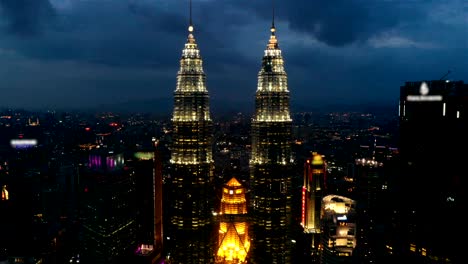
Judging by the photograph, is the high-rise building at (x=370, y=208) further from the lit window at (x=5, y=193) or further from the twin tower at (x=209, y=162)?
the lit window at (x=5, y=193)

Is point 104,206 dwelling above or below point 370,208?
above

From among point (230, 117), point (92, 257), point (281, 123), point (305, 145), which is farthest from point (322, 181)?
point (92, 257)

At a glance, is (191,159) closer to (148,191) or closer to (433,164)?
(148,191)

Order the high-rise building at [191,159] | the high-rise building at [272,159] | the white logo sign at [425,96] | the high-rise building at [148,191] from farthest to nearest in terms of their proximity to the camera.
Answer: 1. the high-rise building at [148,191]
2. the high-rise building at [272,159]
3. the high-rise building at [191,159]
4. the white logo sign at [425,96]

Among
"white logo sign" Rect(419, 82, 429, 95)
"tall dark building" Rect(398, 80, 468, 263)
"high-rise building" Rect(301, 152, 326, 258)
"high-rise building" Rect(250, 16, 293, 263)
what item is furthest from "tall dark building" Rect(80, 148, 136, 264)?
"white logo sign" Rect(419, 82, 429, 95)

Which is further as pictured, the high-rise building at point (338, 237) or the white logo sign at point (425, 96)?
the high-rise building at point (338, 237)

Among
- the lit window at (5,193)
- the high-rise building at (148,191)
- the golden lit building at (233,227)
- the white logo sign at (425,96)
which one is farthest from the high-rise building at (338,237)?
the lit window at (5,193)

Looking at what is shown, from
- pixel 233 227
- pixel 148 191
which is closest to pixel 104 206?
pixel 148 191
